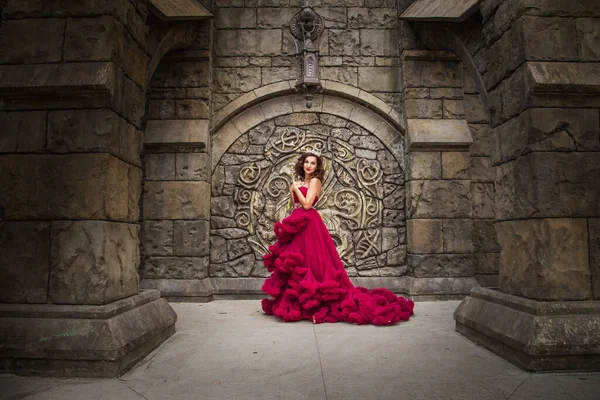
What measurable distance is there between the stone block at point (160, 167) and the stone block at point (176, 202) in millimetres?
124

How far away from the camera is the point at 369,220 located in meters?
5.23

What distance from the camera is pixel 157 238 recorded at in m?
4.88

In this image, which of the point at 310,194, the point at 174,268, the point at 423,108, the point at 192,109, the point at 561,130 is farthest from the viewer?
the point at 423,108

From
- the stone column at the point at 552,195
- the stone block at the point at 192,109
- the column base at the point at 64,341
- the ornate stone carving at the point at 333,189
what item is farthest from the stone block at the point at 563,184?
the stone block at the point at 192,109

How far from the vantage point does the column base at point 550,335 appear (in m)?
2.13

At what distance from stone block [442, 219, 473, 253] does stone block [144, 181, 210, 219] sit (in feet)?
10.1

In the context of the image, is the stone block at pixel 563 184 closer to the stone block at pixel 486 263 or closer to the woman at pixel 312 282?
the woman at pixel 312 282

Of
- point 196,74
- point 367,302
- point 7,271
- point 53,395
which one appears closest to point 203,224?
point 196,74

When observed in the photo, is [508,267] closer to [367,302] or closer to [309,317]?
[367,302]

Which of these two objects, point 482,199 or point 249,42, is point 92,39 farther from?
point 482,199

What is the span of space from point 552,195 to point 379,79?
350cm

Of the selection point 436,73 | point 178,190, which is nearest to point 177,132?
point 178,190

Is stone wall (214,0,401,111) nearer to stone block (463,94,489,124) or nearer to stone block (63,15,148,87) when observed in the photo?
stone block (463,94,489,124)

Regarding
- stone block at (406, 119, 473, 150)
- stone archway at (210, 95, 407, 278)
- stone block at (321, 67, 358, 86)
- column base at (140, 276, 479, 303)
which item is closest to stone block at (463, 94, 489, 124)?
stone block at (406, 119, 473, 150)
